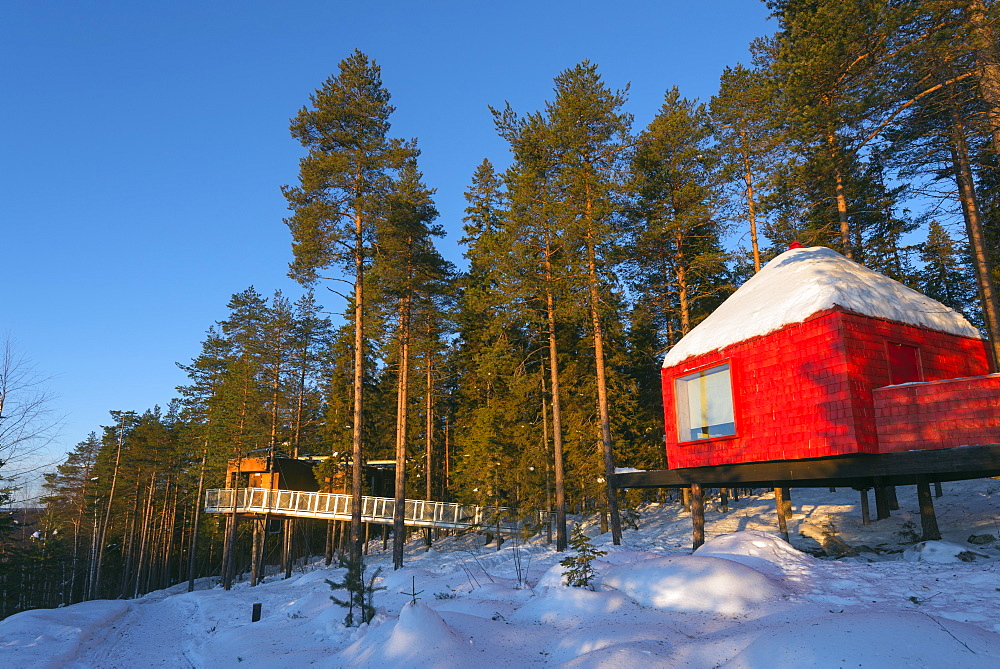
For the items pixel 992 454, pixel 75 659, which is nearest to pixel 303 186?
pixel 75 659

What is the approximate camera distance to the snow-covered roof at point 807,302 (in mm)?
10266

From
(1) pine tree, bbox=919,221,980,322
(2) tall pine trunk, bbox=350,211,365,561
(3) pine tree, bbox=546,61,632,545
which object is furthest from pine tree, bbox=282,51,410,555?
(1) pine tree, bbox=919,221,980,322

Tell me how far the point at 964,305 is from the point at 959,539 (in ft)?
53.9

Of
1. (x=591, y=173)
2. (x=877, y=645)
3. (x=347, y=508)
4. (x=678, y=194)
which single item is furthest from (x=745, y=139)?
(x=347, y=508)

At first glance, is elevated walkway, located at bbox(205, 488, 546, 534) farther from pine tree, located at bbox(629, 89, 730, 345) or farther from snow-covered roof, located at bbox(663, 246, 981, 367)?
snow-covered roof, located at bbox(663, 246, 981, 367)

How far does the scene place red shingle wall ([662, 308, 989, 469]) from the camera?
31.4 feet

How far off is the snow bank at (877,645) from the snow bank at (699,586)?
1.82 m

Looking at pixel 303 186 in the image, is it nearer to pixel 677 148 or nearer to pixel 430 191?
pixel 430 191

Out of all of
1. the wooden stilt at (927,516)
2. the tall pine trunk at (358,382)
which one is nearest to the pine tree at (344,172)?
the tall pine trunk at (358,382)

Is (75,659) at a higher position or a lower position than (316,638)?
lower

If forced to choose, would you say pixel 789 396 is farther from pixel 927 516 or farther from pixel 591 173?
pixel 591 173

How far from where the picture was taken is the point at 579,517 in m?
27.5

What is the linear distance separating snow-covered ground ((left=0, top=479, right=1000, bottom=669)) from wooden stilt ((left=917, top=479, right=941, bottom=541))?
580mm

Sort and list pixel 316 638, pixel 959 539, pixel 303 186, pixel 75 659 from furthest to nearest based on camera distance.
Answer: pixel 303 186 < pixel 75 659 < pixel 959 539 < pixel 316 638
